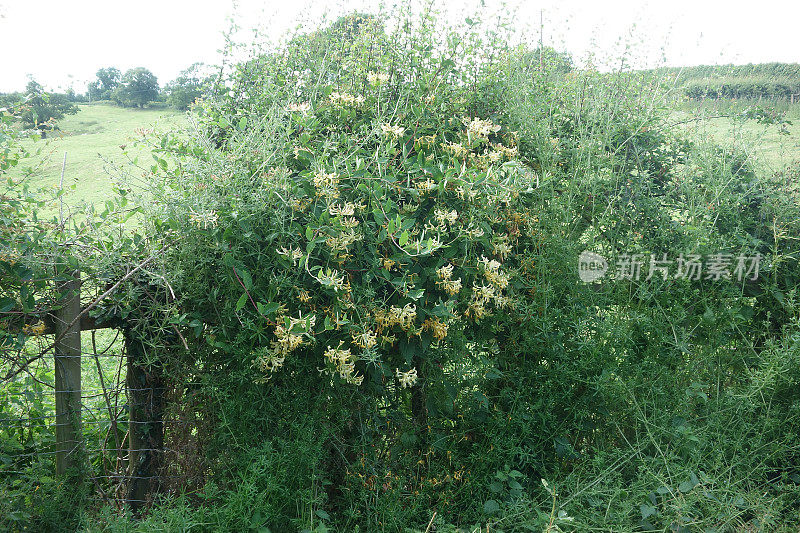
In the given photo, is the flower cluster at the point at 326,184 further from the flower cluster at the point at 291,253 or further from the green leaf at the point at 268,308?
the green leaf at the point at 268,308

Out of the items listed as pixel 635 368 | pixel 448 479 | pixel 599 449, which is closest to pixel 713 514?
pixel 599 449

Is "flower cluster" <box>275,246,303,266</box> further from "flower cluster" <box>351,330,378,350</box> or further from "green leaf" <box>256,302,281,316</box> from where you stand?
"flower cluster" <box>351,330,378,350</box>

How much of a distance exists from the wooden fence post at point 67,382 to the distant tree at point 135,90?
22.2 meters

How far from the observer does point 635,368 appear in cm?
266

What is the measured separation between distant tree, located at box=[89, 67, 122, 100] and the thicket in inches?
854

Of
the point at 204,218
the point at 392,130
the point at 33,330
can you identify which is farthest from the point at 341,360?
the point at 33,330

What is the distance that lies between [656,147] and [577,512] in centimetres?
219

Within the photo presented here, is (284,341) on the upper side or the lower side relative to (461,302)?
lower

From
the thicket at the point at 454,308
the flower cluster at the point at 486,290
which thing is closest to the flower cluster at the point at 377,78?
the thicket at the point at 454,308

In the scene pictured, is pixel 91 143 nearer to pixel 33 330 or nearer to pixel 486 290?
pixel 33 330

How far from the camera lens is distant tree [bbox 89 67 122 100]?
20.7m

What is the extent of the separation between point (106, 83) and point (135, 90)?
1.09 m

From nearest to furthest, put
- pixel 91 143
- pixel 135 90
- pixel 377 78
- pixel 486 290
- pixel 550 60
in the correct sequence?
pixel 486 290, pixel 377 78, pixel 550 60, pixel 91 143, pixel 135 90

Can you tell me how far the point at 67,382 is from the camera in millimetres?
2223
